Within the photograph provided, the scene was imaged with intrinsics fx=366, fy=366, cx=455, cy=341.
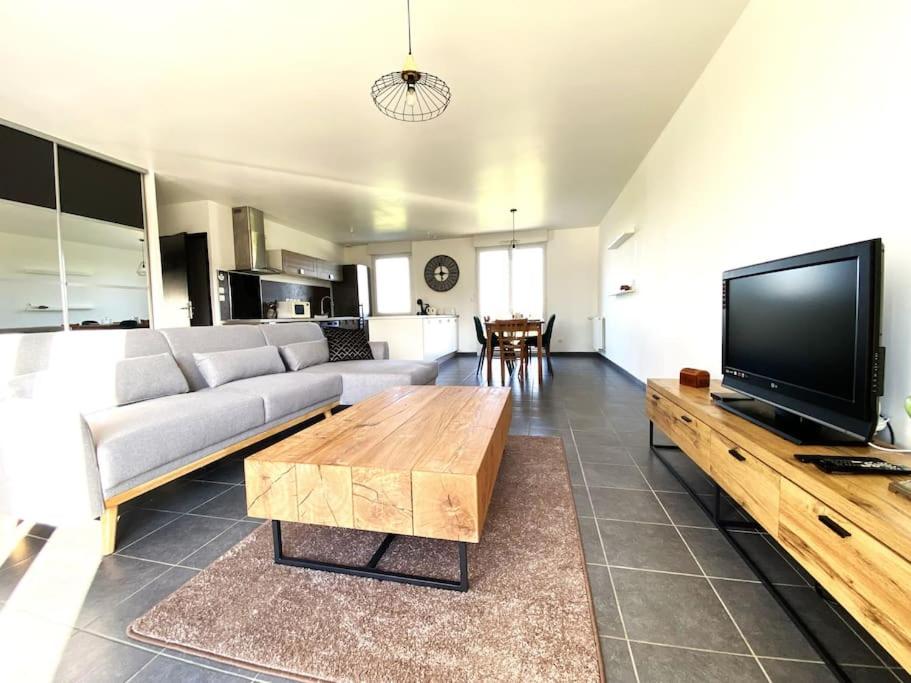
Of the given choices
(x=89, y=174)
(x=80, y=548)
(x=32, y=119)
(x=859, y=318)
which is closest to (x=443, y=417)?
(x=859, y=318)

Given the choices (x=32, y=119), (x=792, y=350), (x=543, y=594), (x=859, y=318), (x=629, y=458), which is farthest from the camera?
(x=32, y=119)

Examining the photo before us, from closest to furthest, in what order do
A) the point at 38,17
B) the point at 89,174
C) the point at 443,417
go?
1. the point at 443,417
2. the point at 38,17
3. the point at 89,174

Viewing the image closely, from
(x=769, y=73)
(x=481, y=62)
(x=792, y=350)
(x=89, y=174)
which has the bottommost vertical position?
(x=792, y=350)

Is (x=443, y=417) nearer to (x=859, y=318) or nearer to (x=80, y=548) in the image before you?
(x=859, y=318)

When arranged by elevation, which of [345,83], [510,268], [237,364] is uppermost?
[345,83]

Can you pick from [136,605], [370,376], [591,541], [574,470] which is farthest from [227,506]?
[574,470]

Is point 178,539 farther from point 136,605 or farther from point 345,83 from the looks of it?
point 345,83

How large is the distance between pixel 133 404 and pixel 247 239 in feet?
12.1

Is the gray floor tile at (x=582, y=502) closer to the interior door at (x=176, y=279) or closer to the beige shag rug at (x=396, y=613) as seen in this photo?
the beige shag rug at (x=396, y=613)

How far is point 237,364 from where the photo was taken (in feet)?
8.93

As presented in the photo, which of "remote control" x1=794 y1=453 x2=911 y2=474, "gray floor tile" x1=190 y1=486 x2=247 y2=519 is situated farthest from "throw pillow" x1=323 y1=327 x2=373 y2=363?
"remote control" x1=794 y1=453 x2=911 y2=474

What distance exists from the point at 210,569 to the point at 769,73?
3.20 meters

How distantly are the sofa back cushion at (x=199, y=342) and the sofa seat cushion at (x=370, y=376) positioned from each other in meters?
0.53

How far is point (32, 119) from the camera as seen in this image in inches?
111
